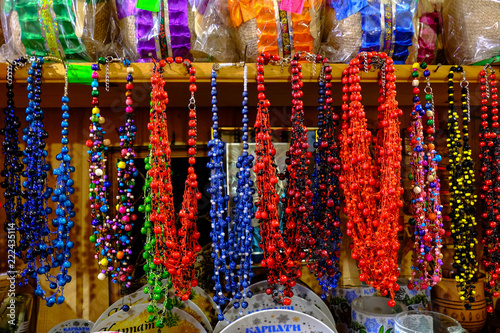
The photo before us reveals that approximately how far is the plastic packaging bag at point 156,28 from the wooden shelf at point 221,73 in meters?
0.05

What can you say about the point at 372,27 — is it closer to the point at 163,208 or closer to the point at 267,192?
the point at 267,192

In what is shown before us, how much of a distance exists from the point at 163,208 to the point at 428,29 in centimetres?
79

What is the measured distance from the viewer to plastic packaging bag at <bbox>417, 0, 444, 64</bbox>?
88 cm

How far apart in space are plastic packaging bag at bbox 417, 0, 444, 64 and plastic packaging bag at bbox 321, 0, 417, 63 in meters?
0.05

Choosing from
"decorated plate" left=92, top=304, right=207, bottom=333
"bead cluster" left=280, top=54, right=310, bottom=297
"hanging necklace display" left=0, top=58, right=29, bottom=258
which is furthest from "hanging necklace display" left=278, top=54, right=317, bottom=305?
"hanging necklace display" left=0, top=58, right=29, bottom=258

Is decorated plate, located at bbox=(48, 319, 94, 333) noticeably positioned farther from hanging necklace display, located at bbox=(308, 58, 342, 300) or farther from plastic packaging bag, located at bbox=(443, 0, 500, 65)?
plastic packaging bag, located at bbox=(443, 0, 500, 65)

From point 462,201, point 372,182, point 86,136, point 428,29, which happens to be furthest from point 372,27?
point 86,136

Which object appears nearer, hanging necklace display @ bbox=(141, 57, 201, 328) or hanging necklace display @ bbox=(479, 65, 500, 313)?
hanging necklace display @ bbox=(141, 57, 201, 328)

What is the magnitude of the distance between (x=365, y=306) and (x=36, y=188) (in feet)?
3.03

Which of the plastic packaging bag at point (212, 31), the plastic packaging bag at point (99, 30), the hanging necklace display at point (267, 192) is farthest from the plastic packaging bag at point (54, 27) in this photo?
the hanging necklace display at point (267, 192)

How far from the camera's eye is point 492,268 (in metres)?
0.87

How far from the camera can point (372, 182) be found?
763 mm

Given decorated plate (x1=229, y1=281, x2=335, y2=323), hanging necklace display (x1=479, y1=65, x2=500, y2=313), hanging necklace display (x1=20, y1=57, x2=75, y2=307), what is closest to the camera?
hanging necklace display (x1=20, y1=57, x2=75, y2=307)

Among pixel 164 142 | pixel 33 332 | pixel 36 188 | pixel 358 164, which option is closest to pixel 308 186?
pixel 358 164
